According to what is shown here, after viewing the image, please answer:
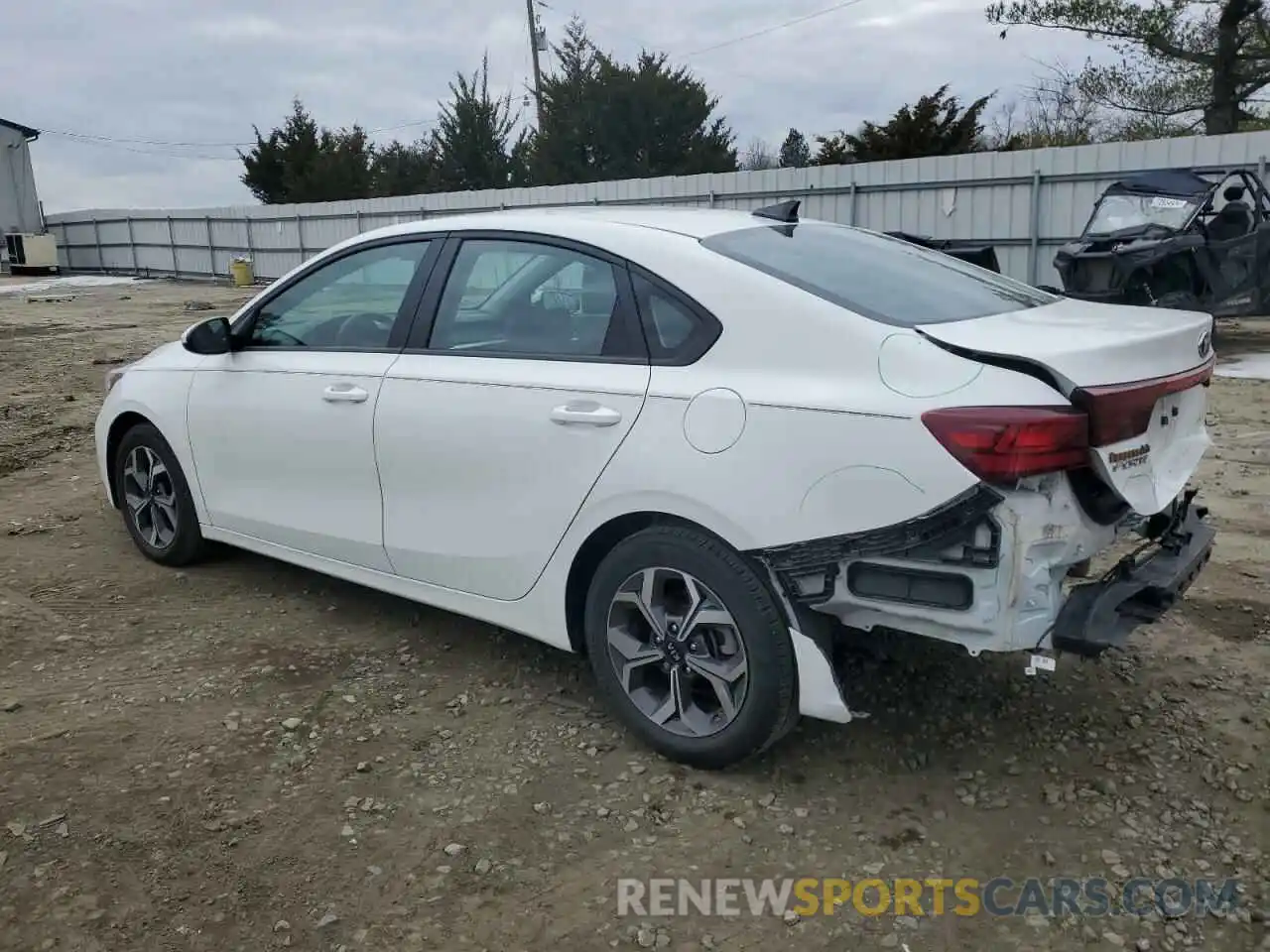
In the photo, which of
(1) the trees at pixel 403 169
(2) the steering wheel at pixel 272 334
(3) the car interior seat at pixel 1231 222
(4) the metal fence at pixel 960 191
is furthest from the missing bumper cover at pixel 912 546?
(1) the trees at pixel 403 169

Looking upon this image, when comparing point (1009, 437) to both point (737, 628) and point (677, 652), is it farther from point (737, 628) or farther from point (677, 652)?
point (677, 652)

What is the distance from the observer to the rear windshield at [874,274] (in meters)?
3.05

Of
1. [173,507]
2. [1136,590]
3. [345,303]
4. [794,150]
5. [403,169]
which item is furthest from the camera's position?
[794,150]

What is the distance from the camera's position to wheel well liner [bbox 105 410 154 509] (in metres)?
4.99

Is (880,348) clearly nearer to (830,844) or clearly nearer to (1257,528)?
(830,844)

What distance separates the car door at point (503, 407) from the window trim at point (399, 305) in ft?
0.20

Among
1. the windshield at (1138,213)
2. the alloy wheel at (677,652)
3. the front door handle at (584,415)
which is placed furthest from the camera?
the windshield at (1138,213)

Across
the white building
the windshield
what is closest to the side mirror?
the windshield

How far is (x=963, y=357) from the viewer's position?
107 inches

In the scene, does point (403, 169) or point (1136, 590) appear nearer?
point (1136, 590)

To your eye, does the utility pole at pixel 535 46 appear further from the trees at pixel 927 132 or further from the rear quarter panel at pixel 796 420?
the rear quarter panel at pixel 796 420

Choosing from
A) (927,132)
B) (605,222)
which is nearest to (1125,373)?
(605,222)

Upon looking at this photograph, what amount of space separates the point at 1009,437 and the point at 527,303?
65.7 inches

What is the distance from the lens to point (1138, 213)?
39.4 feet
